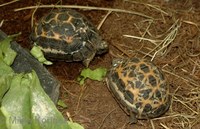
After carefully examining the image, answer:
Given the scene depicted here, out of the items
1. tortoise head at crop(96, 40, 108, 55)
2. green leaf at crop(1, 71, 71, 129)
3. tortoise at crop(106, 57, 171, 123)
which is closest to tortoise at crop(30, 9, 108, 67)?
tortoise head at crop(96, 40, 108, 55)

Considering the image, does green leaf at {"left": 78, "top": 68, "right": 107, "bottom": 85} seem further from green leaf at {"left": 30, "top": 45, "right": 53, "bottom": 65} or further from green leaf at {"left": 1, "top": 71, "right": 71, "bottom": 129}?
green leaf at {"left": 1, "top": 71, "right": 71, "bottom": 129}

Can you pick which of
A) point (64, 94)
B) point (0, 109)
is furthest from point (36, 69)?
point (0, 109)

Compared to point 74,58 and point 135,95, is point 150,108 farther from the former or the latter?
point 74,58

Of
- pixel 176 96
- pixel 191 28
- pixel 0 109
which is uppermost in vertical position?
pixel 0 109

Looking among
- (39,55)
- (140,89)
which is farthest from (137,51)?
(39,55)

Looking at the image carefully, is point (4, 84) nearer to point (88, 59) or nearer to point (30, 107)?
point (30, 107)

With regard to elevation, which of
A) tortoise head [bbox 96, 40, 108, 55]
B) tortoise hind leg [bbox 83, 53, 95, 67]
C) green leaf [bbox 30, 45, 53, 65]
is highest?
green leaf [bbox 30, 45, 53, 65]
